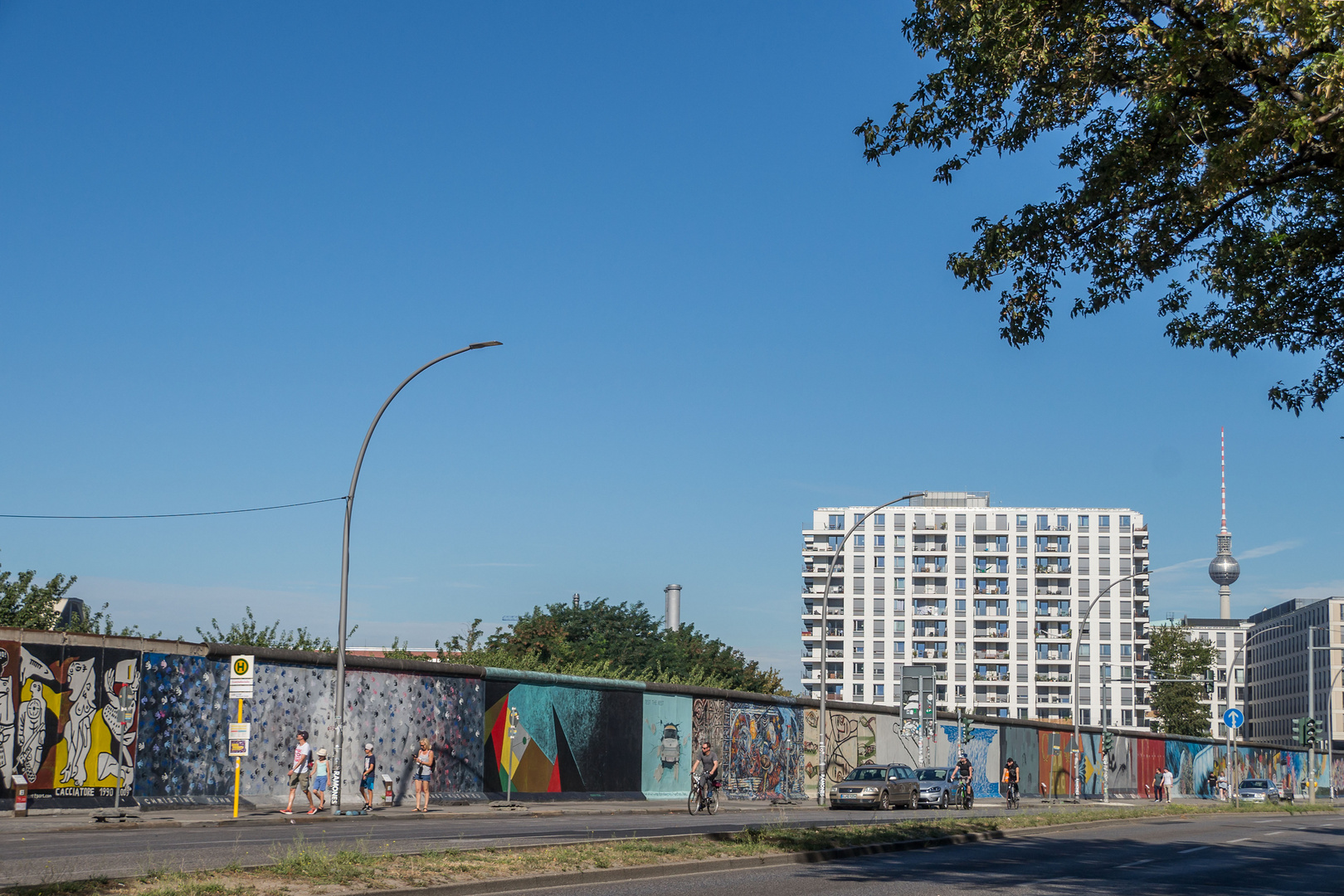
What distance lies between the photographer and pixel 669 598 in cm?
10781

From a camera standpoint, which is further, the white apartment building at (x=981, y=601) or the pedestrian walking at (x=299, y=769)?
the white apartment building at (x=981, y=601)

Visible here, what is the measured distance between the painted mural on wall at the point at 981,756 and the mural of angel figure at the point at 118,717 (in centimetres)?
3704

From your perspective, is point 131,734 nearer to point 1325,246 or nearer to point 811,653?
point 1325,246

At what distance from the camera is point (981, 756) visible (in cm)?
5547

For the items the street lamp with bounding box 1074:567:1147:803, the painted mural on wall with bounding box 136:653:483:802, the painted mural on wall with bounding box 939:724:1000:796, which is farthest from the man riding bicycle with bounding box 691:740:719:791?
the painted mural on wall with bounding box 939:724:1000:796

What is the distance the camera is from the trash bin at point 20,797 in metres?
20.8

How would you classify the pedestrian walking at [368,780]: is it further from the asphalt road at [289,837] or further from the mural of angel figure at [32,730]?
the mural of angel figure at [32,730]

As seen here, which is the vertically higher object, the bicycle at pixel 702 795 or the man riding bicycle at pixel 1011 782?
the bicycle at pixel 702 795

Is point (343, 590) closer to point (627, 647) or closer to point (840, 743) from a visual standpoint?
point (840, 743)

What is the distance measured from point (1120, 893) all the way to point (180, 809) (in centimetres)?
1735

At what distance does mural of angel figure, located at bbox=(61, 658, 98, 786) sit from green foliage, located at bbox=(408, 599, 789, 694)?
33.3 m

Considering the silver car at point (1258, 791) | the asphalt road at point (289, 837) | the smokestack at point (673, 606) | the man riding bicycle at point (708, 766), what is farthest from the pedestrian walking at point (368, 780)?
the smokestack at point (673, 606)

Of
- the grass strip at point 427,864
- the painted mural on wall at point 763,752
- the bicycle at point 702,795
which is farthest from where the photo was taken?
the painted mural on wall at point 763,752

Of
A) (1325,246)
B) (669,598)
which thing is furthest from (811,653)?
(1325,246)
